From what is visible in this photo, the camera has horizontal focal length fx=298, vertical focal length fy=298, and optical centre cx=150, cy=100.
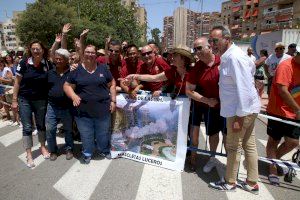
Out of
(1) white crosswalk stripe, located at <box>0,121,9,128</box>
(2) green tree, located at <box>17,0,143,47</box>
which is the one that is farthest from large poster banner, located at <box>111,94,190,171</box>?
(2) green tree, located at <box>17,0,143,47</box>

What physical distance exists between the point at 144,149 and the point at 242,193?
1828 mm

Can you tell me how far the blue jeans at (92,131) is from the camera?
17.1 ft

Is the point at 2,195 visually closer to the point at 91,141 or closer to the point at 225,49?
the point at 91,141

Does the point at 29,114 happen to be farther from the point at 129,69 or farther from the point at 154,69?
the point at 154,69

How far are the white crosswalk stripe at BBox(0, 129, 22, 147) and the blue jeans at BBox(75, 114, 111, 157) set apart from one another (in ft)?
7.45

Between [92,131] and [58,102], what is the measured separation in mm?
801

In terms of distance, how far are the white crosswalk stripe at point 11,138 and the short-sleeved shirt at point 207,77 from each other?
444cm

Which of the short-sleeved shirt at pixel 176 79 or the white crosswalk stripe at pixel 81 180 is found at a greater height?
the short-sleeved shirt at pixel 176 79

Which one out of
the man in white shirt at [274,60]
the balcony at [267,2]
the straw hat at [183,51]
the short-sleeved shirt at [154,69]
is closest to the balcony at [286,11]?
the balcony at [267,2]

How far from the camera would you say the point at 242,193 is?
166 inches

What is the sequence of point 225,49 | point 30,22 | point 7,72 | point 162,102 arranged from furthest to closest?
point 30,22 < point 7,72 < point 162,102 < point 225,49

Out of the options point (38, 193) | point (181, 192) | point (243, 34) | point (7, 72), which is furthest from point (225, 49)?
point (243, 34)

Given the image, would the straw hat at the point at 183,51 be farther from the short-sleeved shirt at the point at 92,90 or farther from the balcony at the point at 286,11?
the balcony at the point at 286,11

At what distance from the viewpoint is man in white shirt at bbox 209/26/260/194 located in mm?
3723
